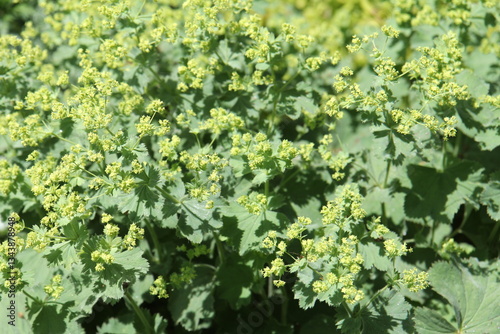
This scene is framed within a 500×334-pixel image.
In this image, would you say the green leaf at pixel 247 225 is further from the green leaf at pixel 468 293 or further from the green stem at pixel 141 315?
the green leaf at pixel 468 293

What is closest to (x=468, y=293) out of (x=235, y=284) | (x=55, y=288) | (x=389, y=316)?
(x=389, y=316)

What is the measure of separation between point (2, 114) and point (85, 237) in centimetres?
187

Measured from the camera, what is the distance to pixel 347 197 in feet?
11.5

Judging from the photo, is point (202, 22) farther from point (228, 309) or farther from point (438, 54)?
point (228, 309)

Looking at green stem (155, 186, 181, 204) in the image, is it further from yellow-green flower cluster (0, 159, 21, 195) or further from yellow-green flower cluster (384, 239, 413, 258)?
yellow-green flower cluster (384, 239, 413, 258)

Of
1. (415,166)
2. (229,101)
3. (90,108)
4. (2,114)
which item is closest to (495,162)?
(415,166)

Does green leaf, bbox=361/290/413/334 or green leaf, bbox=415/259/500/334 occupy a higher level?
green leaf, bbox=361/290/413/334

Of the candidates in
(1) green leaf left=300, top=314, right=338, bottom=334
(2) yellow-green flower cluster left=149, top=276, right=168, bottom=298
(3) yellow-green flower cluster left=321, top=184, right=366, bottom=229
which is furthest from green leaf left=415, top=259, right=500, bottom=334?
(2) yellow-green flower cluster left=149, top=276, right=168, bottom=298

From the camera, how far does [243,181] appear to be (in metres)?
4.22

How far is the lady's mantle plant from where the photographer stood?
3.43 m

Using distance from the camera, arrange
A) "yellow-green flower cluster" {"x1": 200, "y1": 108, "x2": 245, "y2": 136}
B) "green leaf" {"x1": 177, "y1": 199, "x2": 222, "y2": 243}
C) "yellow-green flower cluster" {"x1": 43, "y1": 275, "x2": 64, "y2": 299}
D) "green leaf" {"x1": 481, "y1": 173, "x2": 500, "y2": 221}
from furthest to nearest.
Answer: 1. "green leaf" {"x1": 481, "y1": 173, "x2": 500, "y2": 221}
2. "yellow-green flower cluster" {"x1": 200, "y1": 108, "x2": 245, "y2": 136}
3. "green leaf" {"x1": 177, "y1": 199, "x2": 222, "y2": 243}
4. "yellow-green flower cluster" {"x1": 43, "y1": 275, "x2": 64, "y2": 299}

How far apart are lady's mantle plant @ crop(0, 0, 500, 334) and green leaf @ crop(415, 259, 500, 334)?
0.05ft

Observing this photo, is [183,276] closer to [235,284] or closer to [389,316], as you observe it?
[235,284]

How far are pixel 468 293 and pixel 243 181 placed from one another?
2028 millimetres
